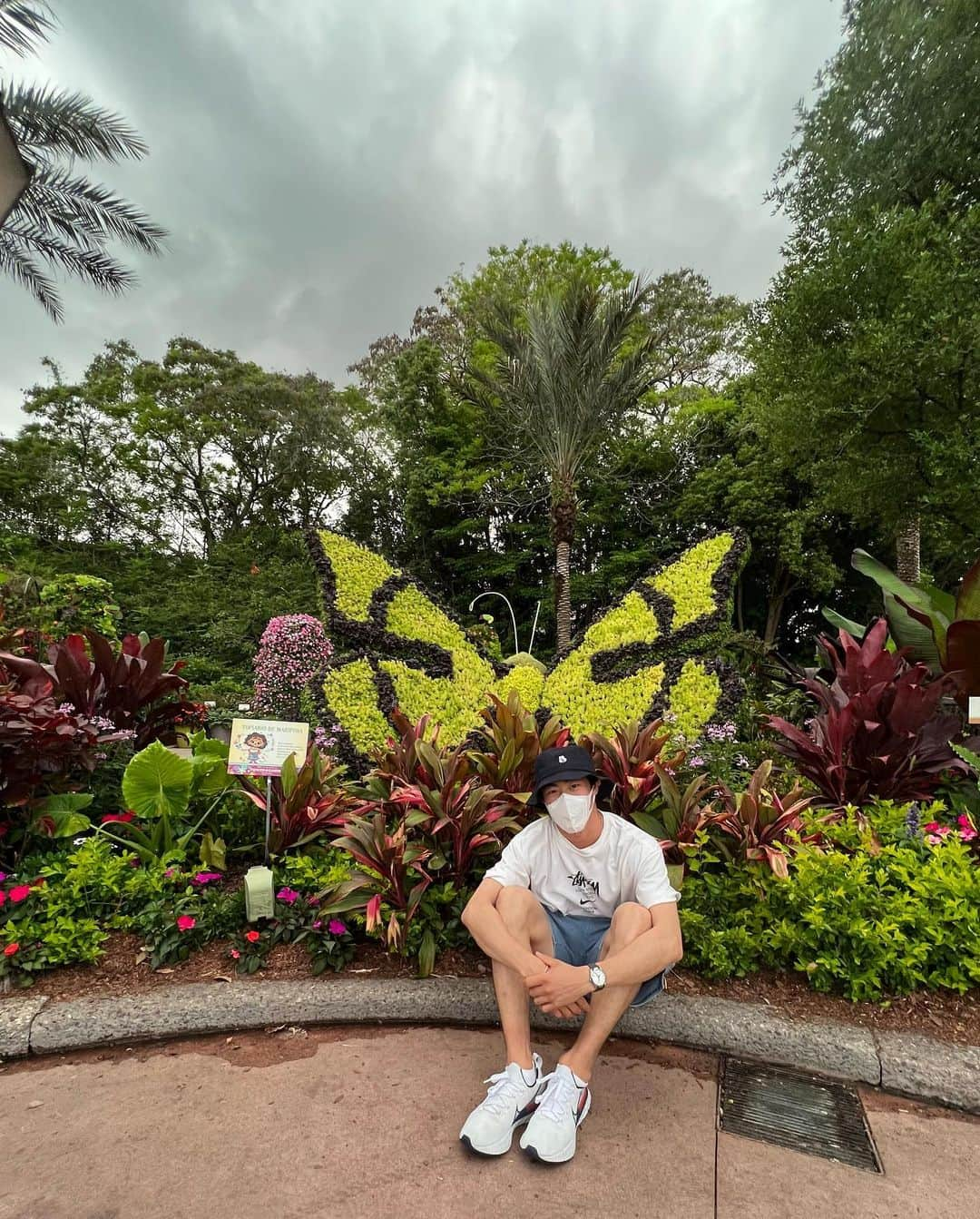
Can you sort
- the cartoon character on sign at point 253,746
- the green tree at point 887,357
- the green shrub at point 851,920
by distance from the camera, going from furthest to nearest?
the green tree at point 887,357 → the cartoon character on sign at point 253,746 → the green shrub at point 851,920

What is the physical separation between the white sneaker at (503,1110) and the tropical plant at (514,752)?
115cm

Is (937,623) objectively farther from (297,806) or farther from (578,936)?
(297,806)

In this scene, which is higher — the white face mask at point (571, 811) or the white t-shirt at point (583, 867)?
the white face mask at point (571, 811)

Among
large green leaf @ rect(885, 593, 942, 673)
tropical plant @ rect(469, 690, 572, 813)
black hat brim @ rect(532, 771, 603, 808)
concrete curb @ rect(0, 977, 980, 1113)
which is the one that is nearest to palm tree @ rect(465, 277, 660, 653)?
large green leaf @ rect(885, 593, 942, 673)

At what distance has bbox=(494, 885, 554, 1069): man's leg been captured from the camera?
1.96 metres

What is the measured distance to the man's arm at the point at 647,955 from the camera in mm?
1856

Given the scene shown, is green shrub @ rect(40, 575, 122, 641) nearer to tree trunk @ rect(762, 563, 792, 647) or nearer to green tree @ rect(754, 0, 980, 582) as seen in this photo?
green tree @ rect(754, 0, 980, 582)

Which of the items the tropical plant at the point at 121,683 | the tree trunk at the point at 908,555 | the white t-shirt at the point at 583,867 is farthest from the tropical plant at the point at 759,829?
the tree trunk at the point at 908,555

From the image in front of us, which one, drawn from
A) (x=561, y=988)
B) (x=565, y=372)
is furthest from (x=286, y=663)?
(x=565, y=372)

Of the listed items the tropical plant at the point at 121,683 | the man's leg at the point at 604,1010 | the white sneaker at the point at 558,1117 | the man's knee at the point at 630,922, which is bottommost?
the white sneaker at the point at 558,1117

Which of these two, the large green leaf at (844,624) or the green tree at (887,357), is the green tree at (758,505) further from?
the large green leaf at (844,624)

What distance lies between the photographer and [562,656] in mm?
5934

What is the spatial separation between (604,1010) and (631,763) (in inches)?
52.6

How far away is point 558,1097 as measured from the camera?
1.81m
